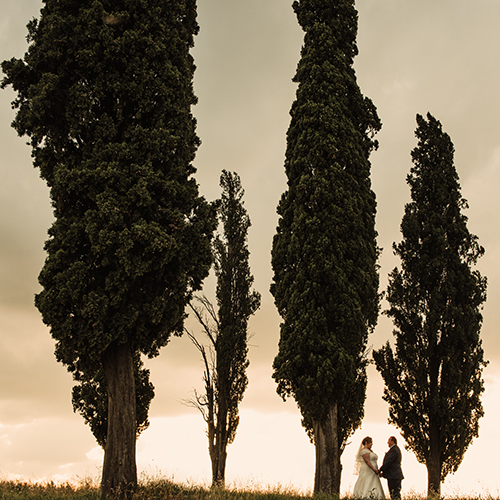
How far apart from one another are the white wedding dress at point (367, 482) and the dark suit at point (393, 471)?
25 centimetres

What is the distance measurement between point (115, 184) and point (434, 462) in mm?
15573

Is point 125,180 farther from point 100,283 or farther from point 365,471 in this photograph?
point 365,471

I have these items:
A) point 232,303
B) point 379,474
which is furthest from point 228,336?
point 379,474

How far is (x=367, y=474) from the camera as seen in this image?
13180 millimetres

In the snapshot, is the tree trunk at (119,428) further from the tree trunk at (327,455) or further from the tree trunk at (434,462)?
the tree trunk at (434,462)

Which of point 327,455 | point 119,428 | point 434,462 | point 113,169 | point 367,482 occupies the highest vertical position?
point 113,169

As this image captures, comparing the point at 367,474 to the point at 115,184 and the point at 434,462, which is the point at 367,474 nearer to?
the point at 434,462

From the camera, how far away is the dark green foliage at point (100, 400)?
1983 centimetres

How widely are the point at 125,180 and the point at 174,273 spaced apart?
8.80 ft

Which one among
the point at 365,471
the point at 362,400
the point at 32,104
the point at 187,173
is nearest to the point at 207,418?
the point at 362,400

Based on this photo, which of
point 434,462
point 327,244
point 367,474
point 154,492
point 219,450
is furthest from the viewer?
point 219,450

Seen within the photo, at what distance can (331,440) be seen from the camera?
16.3 metres

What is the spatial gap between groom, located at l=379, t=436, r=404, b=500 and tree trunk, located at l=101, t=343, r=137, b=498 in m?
6.26

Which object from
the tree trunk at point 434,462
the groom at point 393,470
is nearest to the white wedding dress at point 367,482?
the groom at point 393,470
